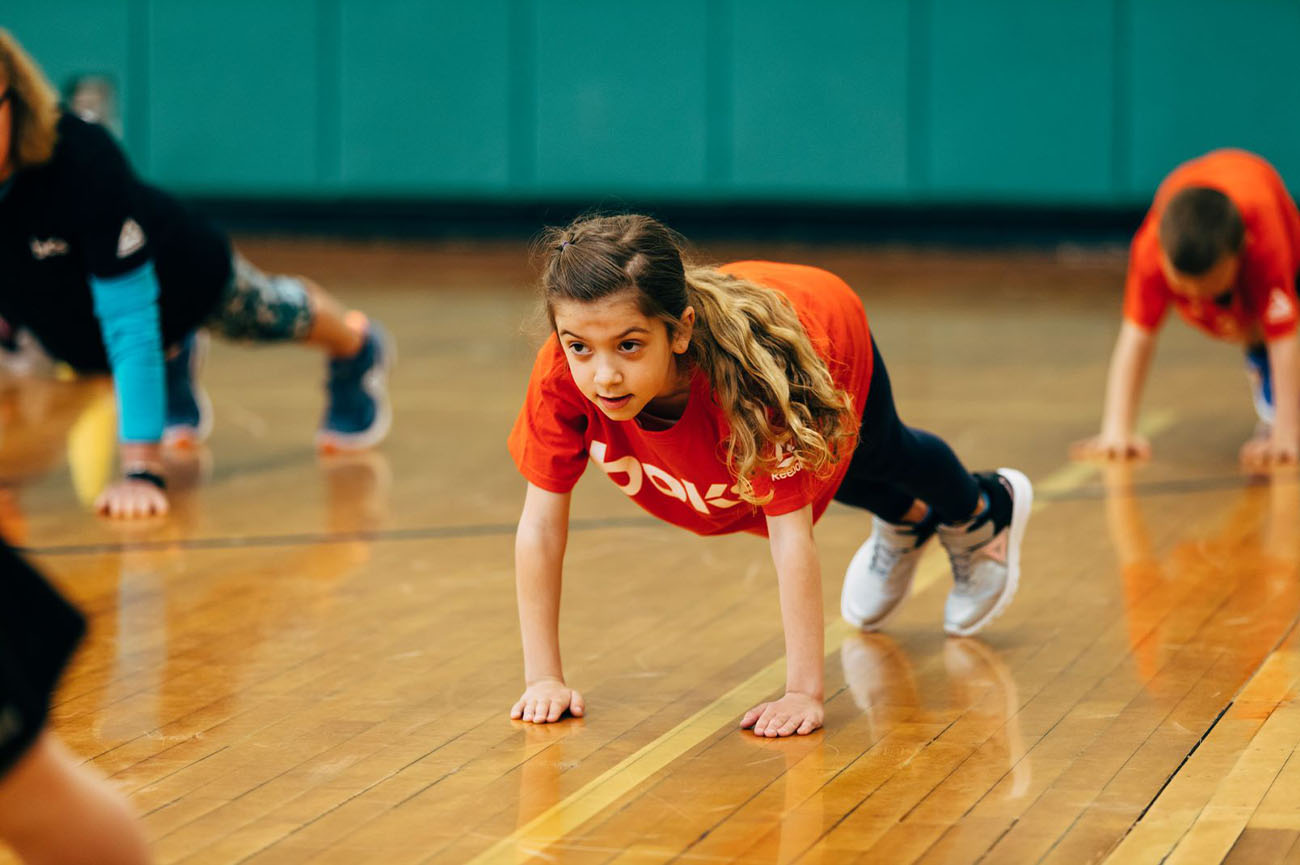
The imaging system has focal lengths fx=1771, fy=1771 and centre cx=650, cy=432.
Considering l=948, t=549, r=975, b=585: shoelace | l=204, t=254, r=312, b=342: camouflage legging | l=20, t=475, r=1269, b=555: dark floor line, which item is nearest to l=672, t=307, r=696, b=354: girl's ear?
l=948, t=549, r=975, b=585: shoelace

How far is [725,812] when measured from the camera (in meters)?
Answer: 2.38

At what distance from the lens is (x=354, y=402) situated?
5.29 metres

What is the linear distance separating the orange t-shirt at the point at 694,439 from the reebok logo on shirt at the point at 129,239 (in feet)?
6.13

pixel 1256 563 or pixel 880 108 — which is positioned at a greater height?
pixel 880 108

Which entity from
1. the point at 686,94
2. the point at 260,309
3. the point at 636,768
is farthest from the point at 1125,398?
the point at 686,94

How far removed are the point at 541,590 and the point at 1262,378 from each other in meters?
3.20

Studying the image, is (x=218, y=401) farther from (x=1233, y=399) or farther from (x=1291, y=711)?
(x=1291, y=711)

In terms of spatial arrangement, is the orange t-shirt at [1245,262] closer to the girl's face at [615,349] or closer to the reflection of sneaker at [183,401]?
the girl's face at [615,349]

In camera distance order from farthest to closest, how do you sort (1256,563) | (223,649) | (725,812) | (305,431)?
1. (305,431)
2. (1256,563)
3. (223,649)
4. (725,812)

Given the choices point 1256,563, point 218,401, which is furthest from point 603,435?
point 218,401

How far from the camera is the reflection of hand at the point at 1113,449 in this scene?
507 cm

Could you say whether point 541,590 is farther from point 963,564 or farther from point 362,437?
point 362,437

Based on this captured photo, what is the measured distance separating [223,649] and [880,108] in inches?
340

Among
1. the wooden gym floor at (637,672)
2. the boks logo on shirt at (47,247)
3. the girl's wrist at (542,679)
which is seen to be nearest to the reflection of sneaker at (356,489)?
the wooden gym floor at (637,672)
